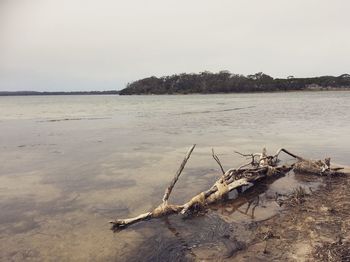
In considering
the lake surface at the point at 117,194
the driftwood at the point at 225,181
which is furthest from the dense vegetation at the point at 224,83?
the driftwood at the point at 225,181

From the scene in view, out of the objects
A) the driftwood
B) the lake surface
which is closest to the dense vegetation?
the lake surface

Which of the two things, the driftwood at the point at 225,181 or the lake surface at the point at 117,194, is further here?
the driftwood at the point at 225,181

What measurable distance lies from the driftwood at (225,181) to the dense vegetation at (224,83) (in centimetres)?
13496

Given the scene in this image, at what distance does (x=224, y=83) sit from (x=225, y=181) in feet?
494

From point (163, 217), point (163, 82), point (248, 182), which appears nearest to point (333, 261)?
point (163, 217)

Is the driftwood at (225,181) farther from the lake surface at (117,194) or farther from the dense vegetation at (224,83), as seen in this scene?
the dense vegetation at (224,83)

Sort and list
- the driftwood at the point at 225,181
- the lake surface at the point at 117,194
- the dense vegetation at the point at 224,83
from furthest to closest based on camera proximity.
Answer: the dense vegetation at the point at 224,83 < the driftwood at the point at 225,181 < the lake surface at the point at 117,194

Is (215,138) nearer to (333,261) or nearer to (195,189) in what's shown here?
(195,189)

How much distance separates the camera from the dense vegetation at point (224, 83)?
139125mm

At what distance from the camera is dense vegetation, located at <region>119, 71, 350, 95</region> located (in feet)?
456

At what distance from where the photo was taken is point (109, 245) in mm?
6445

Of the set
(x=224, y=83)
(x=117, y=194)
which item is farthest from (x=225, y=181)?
(x=224, y=83)

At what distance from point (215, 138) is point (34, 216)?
13.0m

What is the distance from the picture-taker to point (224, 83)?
513 feet
